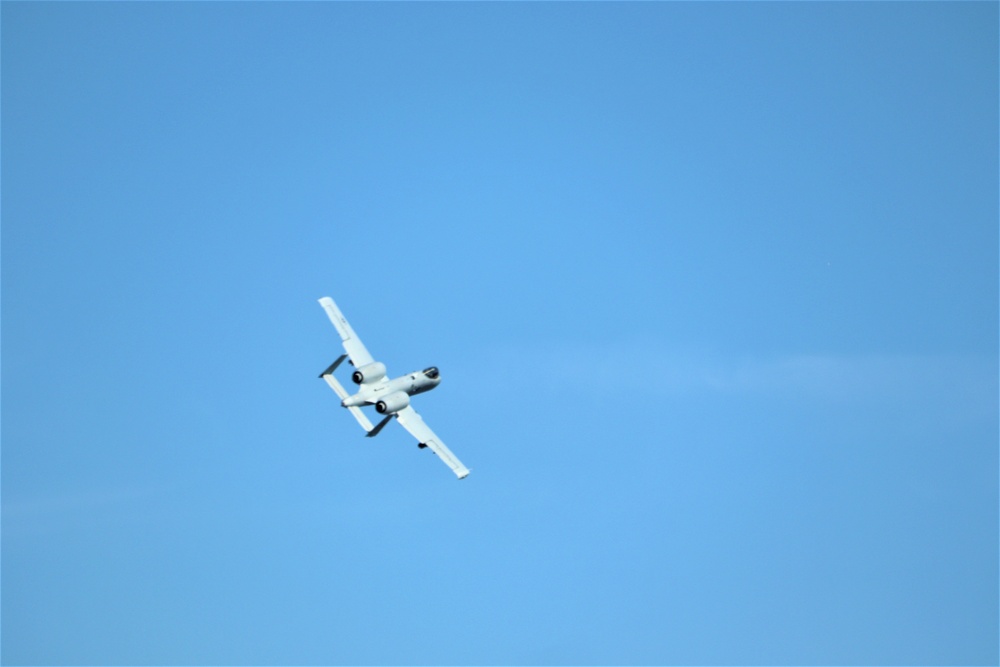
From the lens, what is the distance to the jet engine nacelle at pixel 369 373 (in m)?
153

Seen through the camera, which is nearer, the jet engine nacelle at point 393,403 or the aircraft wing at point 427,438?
the jet engine nacelle at point 393,403

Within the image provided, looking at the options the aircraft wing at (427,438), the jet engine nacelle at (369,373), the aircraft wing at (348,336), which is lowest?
the aircraft wing at (427,438)

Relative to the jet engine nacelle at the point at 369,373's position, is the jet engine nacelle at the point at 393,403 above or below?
below

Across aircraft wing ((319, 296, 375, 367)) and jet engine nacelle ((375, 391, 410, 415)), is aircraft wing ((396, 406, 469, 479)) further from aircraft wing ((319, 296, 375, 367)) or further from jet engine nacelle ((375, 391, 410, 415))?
aircraft wing ((319, 296, 375, 367))

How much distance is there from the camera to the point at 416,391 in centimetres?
15612

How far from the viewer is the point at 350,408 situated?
151m

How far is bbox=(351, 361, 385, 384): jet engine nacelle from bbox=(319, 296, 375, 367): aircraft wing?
1537 mm

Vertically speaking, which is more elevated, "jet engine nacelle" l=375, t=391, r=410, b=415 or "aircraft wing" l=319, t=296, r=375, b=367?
"aircraft wing" l=319, t=296, r=375, b=367

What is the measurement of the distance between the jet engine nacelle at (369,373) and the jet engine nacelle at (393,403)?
6.06 ft

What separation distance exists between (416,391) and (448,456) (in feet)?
19.2

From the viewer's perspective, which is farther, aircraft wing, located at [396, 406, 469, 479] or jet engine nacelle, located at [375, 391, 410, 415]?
aircraft wing, located at [396, 406, 469, 479]

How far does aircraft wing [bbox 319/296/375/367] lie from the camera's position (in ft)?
510

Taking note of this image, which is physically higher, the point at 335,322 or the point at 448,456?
the point at 335,322

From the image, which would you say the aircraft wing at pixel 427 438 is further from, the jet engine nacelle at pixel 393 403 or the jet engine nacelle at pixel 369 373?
the jet engine nacelle at pixel 369 373
